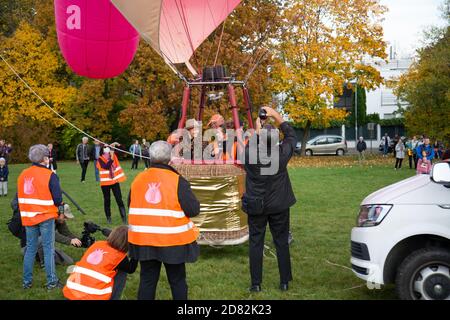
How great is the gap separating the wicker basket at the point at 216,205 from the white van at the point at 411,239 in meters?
2.56

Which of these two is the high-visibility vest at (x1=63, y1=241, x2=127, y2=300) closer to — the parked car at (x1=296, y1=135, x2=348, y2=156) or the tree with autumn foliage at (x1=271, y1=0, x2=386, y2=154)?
the tree with autumn foliage at (x1=271, y1=0, x2=386, y2=154)

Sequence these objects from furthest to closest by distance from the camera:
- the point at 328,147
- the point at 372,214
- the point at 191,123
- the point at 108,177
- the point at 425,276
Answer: the point at 328,147 → the point at 108,177 → the point at 191,123 → the point at 372,214 → the point at 425,276

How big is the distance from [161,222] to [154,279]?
541 millimetres

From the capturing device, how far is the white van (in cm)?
A: 475

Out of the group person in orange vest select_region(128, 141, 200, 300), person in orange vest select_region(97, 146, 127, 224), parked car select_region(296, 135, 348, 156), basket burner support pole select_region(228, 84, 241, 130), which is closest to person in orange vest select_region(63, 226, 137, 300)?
person in orange vest select_region(128, 141, 200, 300)

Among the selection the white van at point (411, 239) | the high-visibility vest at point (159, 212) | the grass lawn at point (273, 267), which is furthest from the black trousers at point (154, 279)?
the white van at point (411, 239)

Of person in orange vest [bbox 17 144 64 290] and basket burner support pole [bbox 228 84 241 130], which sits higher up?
basket burner support pole [bbox 228 84 241 130]

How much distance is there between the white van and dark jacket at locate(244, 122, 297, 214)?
3.56 ft

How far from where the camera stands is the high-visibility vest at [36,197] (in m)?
5.93

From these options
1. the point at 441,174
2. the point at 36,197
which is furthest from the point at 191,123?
the point at 441,174

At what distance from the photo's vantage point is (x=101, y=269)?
16.1ft

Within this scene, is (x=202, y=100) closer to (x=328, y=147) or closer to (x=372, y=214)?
(x=372, y=214)
